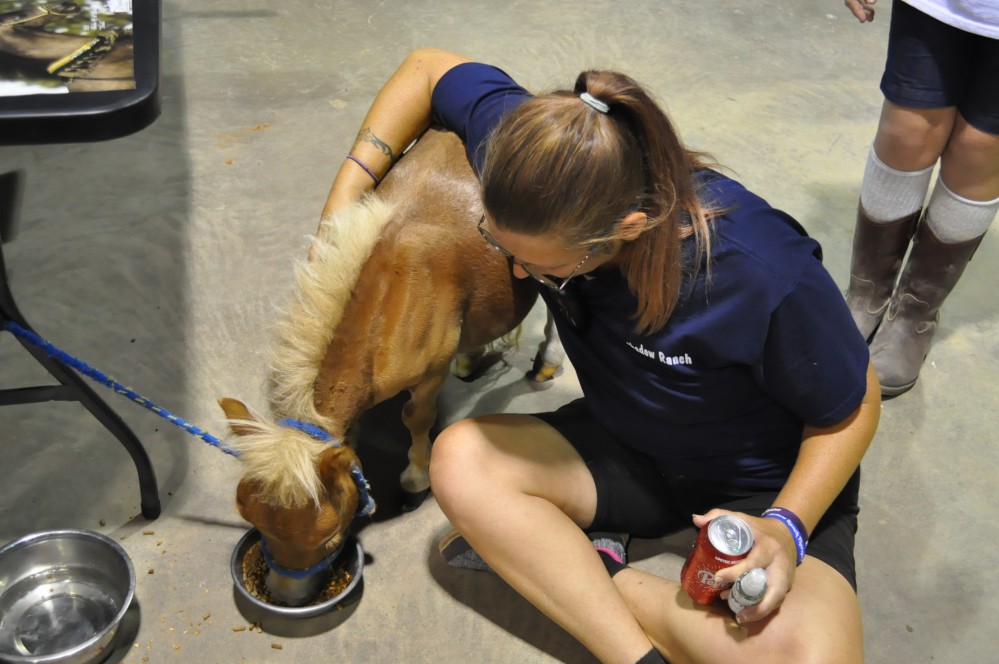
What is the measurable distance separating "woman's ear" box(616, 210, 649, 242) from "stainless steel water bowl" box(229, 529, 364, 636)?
963 mm

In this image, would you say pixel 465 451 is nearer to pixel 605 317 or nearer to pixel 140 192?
pixel 605 317

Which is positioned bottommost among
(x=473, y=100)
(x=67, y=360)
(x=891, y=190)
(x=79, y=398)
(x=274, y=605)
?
(x=274, y=605)

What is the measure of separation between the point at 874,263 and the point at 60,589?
2.12 m

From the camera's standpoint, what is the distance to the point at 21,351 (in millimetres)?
2344

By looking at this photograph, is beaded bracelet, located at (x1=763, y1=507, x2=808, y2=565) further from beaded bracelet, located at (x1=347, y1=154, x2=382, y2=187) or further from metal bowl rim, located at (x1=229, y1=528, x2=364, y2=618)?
beaded bracelet, located at (x1=347, y1=154, x2=382, y2=187)

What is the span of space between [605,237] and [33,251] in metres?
2.03

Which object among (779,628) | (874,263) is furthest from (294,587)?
(874,263)

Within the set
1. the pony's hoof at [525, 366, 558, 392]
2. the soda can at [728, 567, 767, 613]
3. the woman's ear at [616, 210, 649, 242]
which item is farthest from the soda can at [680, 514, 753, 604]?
the pony's hoof at [525, 366, 558, 392]

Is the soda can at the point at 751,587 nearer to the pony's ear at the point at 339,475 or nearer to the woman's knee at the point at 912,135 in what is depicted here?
the pony's ear at the point at 339,475

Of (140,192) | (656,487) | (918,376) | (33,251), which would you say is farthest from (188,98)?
(918,376)

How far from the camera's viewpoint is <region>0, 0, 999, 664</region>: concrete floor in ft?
6.23

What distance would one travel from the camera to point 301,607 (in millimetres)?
1784

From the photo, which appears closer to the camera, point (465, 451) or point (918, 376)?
point (465, 451)

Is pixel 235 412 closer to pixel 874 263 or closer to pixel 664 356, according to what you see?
pixel 664 356
